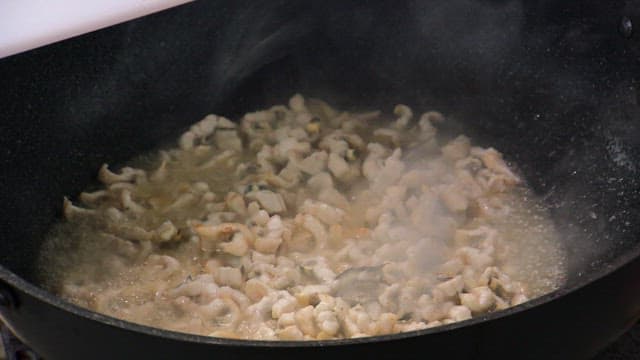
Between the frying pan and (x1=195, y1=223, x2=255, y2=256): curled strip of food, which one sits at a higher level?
the frying pan

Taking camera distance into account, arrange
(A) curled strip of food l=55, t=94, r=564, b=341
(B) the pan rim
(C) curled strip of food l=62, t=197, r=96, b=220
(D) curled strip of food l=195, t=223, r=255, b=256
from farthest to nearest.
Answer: (C) curled strip of food l=62, t=197, r=96, b=220, (D) curled strip of food l=195, t=223, r=255, b=256, (A) curled strip of food l=55, t=94, r=564, b=341, (B) the pan rim

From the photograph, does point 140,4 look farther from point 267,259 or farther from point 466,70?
point 466,70

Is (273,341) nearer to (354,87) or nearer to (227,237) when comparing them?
(227,237)

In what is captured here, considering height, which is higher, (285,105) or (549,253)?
(285,105)

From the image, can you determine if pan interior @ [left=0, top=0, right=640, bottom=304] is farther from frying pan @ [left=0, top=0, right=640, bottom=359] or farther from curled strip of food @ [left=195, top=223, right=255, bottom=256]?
curled strip of food @ [left=195, top=223, right=255, bottom=256]

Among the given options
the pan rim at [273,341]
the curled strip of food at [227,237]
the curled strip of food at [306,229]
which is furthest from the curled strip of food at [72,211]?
the pan rim at [273,341]

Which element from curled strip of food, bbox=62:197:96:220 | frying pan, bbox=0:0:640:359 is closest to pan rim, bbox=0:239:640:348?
frying pan, bbox=0:0:640:359

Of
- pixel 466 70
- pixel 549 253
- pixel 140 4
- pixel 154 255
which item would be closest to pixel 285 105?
pixel 466 70

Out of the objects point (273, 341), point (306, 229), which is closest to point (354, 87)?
point (306, 229)

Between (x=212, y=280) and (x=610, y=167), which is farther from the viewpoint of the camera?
(x=610, y=167)
